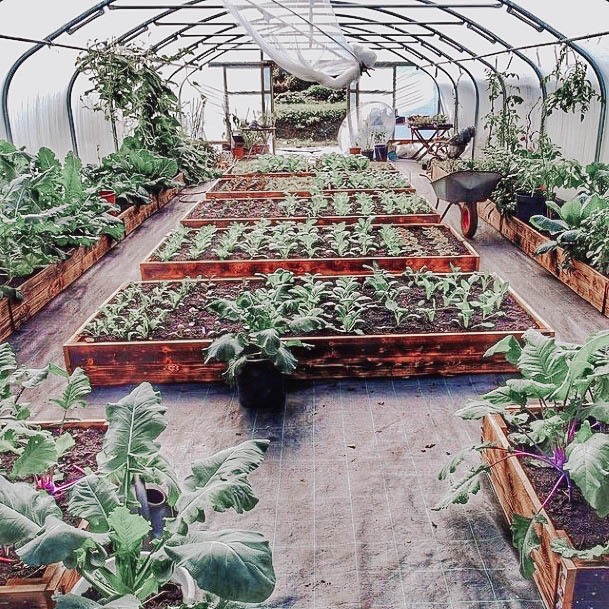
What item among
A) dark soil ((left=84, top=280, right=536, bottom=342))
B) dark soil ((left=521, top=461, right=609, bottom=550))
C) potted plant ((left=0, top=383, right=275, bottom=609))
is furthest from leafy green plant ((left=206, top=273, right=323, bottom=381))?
dark soil ((left=521, top=461, right=609, bottom=550))

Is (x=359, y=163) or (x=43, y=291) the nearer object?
(x=43, y=291)

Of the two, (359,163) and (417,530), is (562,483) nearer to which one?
(417,530)

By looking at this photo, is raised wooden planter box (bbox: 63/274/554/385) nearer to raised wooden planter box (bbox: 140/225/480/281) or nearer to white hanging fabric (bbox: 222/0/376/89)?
raised wooden planter box (bbox: 140/225/480/281)

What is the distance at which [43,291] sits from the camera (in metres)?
5.26

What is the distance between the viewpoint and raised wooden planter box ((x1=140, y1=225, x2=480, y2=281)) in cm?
541

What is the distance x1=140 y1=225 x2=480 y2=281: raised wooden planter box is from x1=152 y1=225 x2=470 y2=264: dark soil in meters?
0.12

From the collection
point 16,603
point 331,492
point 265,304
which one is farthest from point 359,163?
point 16,603

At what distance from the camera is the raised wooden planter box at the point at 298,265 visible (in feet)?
17.7

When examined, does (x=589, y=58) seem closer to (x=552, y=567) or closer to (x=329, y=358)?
(x=329, y=358)

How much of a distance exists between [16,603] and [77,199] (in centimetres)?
487

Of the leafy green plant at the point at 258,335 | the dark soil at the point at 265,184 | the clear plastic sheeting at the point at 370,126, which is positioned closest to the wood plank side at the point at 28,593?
the leafy green plant at the point at 258,335

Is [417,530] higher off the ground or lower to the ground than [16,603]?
lower

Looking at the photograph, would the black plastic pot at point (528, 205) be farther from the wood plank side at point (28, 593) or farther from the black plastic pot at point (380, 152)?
the black plastic pot at point (380, 152)

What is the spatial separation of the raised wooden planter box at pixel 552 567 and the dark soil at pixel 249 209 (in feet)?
15.4
